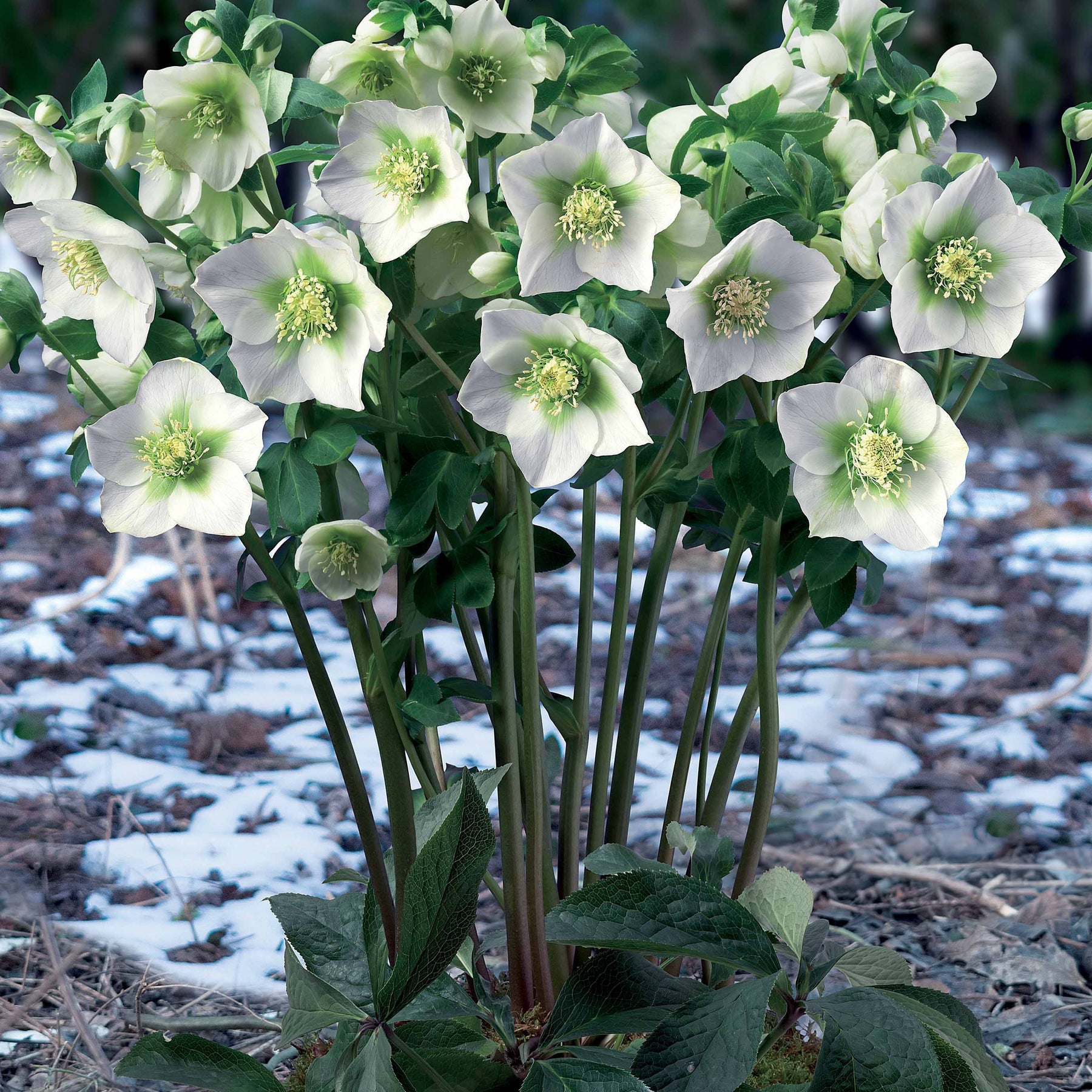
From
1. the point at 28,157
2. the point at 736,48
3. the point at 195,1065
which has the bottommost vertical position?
the point at 195,1065

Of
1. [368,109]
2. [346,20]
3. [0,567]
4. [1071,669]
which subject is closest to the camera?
[368,109]

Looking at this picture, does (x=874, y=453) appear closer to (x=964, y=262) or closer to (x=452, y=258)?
(x=964, y=262)

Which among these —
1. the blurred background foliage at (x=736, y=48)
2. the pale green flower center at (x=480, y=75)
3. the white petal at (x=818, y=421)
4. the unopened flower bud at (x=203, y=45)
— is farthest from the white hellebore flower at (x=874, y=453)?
the blurred background foliage at (x=736, y=48)

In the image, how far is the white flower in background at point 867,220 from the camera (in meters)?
0.56

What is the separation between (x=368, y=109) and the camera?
561mm

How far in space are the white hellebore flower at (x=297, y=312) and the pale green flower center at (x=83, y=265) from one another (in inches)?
3.1

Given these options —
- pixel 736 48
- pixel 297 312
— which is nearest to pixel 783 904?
pixel 297 312

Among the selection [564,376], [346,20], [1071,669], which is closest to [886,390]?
[564,376]

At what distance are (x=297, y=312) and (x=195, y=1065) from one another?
39cm

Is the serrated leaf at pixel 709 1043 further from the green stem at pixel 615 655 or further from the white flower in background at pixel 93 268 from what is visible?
the white flower in background at pixel 93 268

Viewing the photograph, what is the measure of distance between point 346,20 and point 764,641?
2874 mm

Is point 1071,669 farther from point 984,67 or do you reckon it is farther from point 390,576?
point 984,67

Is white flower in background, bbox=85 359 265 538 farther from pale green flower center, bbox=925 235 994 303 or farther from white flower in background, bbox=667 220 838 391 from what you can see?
pale green flower center, bbox=925 235 994 303

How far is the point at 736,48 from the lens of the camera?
3.40 metres
